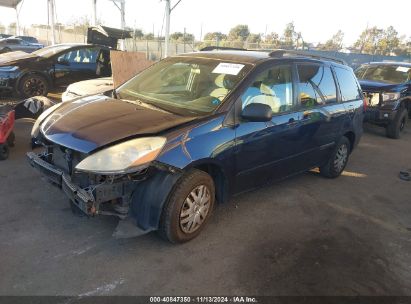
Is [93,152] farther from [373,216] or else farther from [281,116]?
[373,216]

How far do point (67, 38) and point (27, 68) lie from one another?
95.7 ft

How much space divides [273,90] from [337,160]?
83.6 inches

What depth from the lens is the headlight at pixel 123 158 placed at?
2.94 m

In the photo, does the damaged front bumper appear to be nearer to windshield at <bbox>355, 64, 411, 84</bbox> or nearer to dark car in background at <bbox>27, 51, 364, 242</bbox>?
dark car in background at <bbox>27, 51, 364, 242</bbox>

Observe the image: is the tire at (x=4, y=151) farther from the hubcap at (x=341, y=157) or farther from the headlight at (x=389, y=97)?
the headlight at (x=389, y=97)

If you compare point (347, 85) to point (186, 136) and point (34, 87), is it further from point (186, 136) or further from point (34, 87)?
point (34, 87)

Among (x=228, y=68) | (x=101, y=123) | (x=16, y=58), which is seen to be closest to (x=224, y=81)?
(x=228, y=68)

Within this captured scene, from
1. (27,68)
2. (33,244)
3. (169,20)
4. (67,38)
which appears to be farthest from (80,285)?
(67,38)

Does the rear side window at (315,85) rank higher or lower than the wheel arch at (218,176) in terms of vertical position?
higher

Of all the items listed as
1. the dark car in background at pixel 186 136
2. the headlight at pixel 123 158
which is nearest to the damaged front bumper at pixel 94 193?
the dark car in background at pixel 186 136

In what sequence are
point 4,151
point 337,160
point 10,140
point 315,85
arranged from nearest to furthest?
point 315,85 → point 4,151 → point 337,160 → point 10,140

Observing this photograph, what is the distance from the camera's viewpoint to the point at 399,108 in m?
9.16

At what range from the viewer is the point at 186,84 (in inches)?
165

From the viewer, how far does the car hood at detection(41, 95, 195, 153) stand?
10.2 ft
